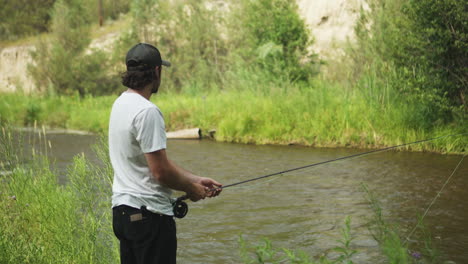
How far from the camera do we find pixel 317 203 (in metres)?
7.84

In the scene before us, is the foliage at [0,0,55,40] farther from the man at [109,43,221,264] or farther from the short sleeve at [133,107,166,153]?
the short sleeve at [133,107,166,153]

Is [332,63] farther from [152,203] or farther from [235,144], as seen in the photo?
[152,203]

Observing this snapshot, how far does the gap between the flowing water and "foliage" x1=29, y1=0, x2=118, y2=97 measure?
13.0 meters

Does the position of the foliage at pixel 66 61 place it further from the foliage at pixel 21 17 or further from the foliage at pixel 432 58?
the foliage at pixel 432 58

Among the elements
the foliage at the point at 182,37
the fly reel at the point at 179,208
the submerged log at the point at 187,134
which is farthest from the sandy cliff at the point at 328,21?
the fly reel at the point at 179,208

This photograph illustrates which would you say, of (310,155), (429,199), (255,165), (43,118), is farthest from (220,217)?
(43,118)

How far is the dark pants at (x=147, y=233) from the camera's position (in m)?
2.99

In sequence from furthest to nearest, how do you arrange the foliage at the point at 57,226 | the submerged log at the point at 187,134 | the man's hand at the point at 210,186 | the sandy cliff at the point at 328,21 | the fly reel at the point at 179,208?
1. the sandy cliff at the point at 328,21
2. the submerged log at the point at 187,134
3. the foliage at the point at 57,226
4. the man's hand at the point at 210,186
5. the fly reel at the point at 179,208

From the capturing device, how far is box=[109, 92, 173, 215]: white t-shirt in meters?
2.83

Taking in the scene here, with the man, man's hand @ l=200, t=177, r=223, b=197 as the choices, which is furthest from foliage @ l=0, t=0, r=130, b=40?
the man

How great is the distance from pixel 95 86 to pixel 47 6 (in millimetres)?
14379

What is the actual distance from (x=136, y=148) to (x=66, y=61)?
901 inches

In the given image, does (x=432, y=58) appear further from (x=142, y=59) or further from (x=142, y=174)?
(x=142, y=174)

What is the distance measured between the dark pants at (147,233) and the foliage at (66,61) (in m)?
22.2
